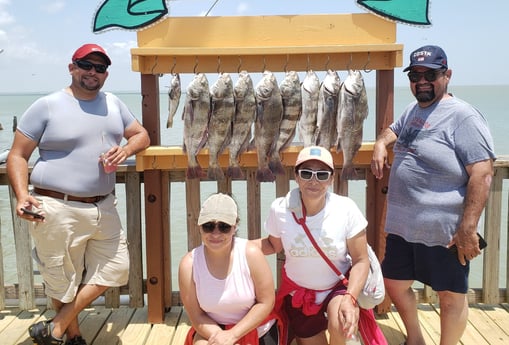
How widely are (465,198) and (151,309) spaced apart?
2156 millimetres

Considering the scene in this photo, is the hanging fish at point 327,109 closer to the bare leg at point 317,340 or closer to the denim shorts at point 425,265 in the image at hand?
the denim shorts at point 425,265

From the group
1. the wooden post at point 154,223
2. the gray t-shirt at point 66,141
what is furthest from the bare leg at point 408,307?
the gray t-shirt at point 66,141

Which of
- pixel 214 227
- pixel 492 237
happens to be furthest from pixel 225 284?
pixel 492 237

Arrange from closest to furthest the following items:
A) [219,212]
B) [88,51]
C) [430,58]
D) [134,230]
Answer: [219,212] < [430,58] < [88,51] < [134,230]

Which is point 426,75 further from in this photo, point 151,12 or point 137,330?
point 137,330

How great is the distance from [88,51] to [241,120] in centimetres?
98

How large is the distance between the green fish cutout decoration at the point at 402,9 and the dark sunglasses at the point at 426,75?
0.63 m

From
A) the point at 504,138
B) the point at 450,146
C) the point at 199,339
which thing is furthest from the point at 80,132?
the point at 504,138

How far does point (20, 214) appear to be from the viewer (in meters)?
2.72

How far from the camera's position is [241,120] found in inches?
126

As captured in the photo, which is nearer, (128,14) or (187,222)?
(128,14)

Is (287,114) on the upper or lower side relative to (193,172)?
upper

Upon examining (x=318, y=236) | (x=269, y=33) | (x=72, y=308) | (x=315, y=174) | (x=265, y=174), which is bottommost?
(x=72, y=308)

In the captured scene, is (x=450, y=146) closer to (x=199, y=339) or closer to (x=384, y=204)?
(x=384, y=204)
